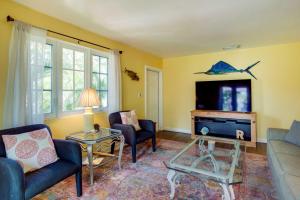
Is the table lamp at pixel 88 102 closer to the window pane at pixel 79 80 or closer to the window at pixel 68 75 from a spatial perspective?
the window at pixel 68 75

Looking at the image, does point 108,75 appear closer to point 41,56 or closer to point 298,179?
point 41,56

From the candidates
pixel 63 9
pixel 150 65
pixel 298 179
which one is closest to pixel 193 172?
pixel 298 179

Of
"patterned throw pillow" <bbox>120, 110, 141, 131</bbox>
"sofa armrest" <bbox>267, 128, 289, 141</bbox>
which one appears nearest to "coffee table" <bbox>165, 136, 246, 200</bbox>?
"sofa armrest" <bbox>267, 128, 289, 141</bbox>

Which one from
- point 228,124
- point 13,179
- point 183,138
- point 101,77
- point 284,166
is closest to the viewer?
point 13,179

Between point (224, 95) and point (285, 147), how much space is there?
223 centimetres

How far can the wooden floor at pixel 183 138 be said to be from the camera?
11.7 ft

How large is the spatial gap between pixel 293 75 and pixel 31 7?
5032mm

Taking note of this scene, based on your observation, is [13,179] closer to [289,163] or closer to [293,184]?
[293,184]

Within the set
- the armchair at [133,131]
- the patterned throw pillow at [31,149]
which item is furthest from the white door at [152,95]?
the patterned throw pillow at [31,149]

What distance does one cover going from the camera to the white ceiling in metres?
2.19

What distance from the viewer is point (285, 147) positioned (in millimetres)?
2270

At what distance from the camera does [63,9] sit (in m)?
2.34

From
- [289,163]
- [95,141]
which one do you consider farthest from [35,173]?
[289,163]

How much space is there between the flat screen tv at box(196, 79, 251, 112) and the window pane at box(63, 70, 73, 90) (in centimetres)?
319
